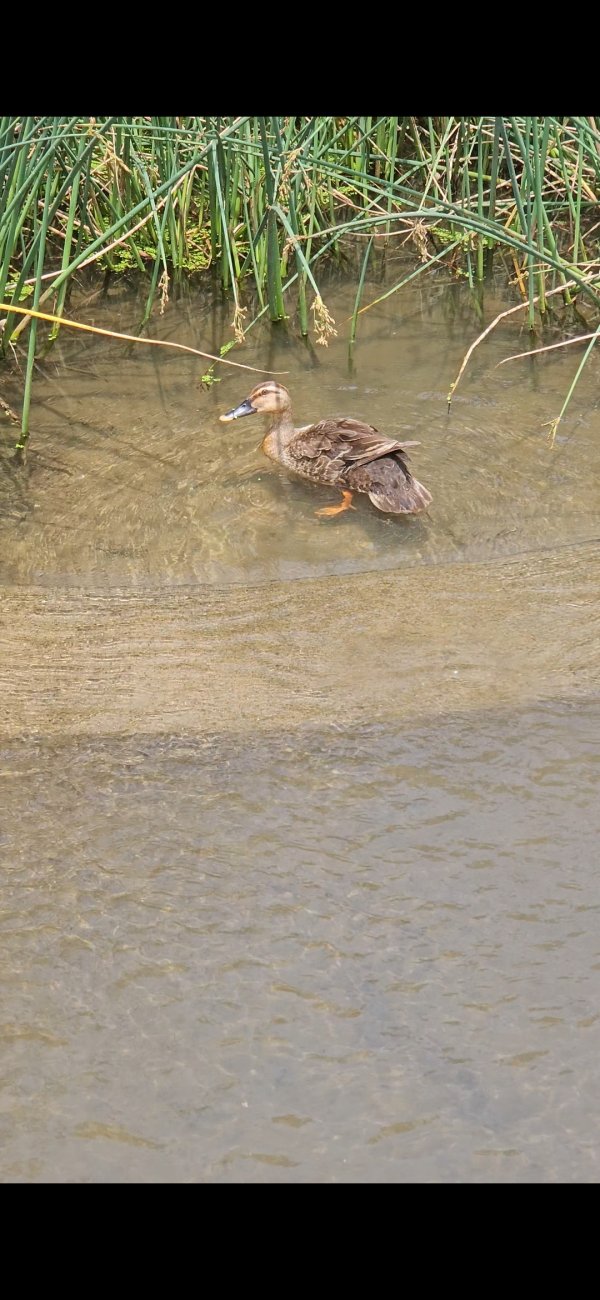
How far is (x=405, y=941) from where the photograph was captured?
2.82 m

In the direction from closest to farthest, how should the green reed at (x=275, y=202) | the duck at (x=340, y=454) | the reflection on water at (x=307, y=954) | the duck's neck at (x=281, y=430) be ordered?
the reflection on water at (x=307, y=954) < the duck at (x=340, y=454) < the duck's neck at (x=281, y=430) < the green reed at (x=275, y=202)

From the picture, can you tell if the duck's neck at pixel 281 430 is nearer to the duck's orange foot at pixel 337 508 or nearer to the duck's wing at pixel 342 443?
the duck's wing at pixel 342 443

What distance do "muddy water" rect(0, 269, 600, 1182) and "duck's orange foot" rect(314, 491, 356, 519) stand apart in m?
0.06

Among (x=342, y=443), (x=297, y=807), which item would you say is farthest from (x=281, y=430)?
(x=297, y=807)

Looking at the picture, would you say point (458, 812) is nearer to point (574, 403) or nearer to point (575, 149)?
point (574, 403)

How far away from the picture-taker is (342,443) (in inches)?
197

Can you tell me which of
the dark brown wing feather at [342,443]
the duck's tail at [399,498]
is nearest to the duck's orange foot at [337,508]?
the dark brown wing feather at [342,443]

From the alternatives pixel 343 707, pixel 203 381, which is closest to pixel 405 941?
pixel 343 707

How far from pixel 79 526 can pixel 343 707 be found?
1.68m

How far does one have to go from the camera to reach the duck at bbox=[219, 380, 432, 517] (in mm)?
4762

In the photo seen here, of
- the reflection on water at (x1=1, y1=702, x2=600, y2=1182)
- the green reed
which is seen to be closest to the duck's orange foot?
the green reed

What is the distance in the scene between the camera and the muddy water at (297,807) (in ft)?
8.04

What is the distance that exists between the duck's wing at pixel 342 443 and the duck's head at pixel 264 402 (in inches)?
6.4

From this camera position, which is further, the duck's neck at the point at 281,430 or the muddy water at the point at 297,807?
the duck's neck at the point at 281,430
